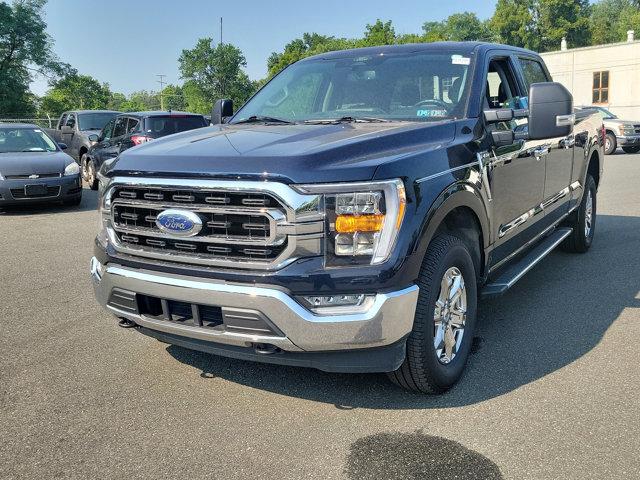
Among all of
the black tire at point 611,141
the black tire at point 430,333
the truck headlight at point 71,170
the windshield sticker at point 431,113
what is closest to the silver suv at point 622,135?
the black tire at point 611,141

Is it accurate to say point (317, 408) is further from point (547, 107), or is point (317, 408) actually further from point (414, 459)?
point (547, 107)

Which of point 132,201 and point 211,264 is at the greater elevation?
point 132,201

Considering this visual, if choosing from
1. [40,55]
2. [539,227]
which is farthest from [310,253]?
[40,55]

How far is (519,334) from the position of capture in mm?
4336

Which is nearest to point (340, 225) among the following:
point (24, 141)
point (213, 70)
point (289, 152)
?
point (289, 152)

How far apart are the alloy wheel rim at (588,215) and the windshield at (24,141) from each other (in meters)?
9.22

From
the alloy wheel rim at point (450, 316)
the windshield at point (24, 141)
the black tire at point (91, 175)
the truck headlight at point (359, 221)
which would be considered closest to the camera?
the truck headlight at point (359, 221)

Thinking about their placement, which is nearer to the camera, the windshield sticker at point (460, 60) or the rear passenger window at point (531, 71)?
the windshield sticker at point (460, 60)

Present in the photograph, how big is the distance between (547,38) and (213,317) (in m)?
93.4

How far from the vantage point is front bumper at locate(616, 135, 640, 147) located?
20891 millimetres

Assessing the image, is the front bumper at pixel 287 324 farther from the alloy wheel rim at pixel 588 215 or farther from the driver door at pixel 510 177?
the alloy wheel rim at pixel 588 215

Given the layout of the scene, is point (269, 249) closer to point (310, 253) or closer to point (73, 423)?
point (310, 253)

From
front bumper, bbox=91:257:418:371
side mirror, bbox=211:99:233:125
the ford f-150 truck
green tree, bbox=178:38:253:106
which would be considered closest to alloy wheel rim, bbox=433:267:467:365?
the ford f-150 truck

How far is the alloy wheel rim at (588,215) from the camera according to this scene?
657 cm
